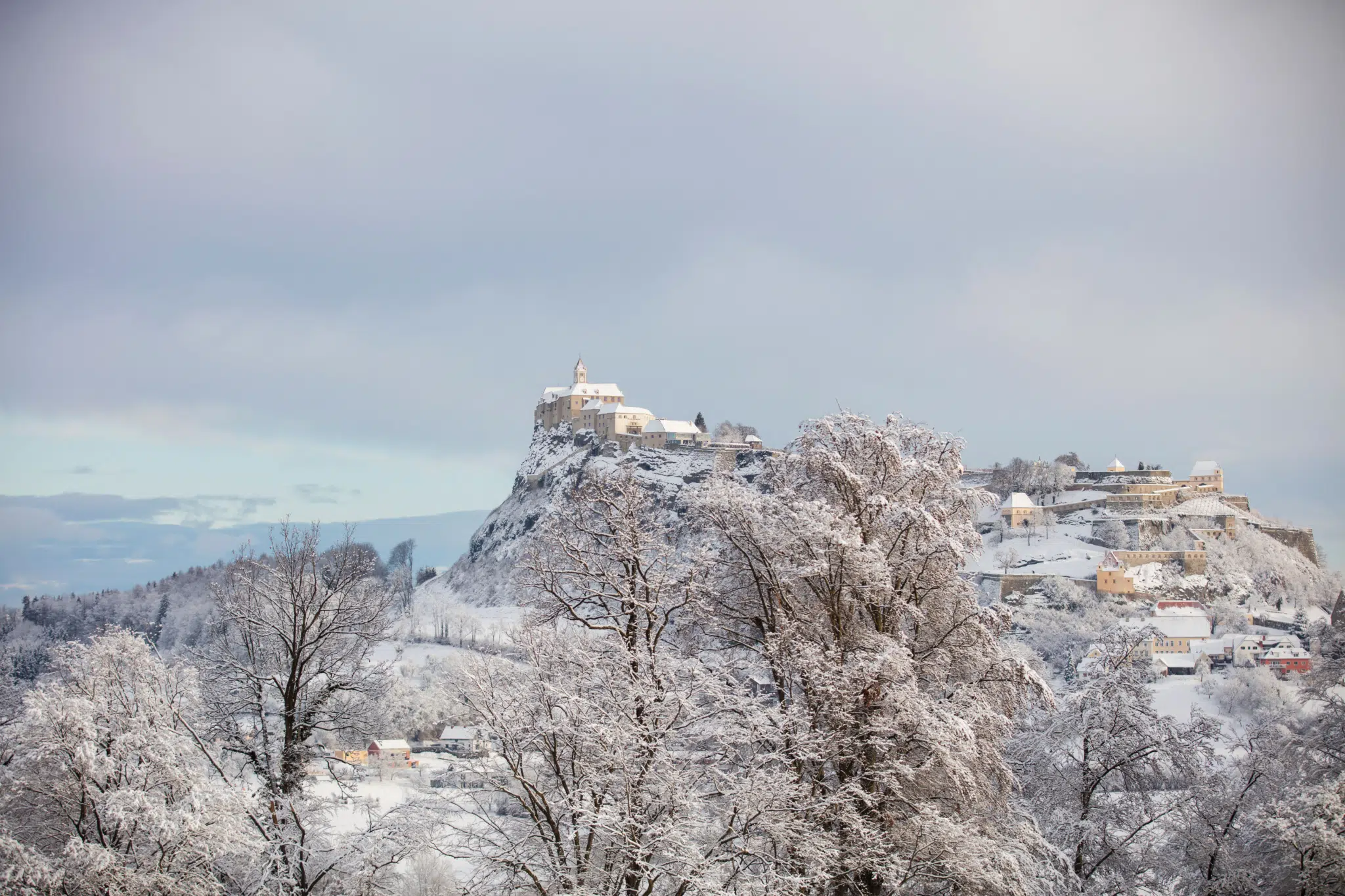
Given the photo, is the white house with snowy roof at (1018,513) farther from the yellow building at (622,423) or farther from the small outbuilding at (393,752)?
the small outbuilding at (393,752)

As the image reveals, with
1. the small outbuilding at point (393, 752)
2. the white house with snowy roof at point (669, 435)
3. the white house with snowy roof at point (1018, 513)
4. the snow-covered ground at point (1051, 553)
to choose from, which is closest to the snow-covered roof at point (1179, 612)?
the snow-covered ground at point (1051, 553)

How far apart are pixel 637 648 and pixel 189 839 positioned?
18.6 ft

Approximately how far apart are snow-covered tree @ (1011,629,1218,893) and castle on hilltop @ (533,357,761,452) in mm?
101913

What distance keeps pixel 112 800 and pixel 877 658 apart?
30.3 feet

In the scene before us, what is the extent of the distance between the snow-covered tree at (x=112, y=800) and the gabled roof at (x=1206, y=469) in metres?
135

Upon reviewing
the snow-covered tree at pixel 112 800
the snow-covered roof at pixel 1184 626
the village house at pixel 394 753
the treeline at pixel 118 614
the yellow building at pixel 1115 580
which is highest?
the yellow building at pixel 1115 580

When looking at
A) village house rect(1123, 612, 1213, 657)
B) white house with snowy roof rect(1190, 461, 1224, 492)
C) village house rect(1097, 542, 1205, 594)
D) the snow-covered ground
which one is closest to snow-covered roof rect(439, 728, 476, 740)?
village house rect(1123, 612, 1213, 657)

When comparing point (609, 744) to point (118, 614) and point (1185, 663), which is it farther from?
point (118, 614)

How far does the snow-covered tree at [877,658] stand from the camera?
12.4 meters

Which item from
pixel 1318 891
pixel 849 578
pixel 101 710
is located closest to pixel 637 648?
pixel 849 578

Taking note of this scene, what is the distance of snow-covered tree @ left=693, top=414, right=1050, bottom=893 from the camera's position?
1244 cm

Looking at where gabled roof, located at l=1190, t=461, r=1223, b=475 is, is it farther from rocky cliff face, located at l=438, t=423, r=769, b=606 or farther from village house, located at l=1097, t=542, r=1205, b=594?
rocky cliff face, located at l=438, t=423, r=769, b=606

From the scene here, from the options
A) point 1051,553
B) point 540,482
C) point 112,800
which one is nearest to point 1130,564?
point 1051,553

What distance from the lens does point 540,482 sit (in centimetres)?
12706
